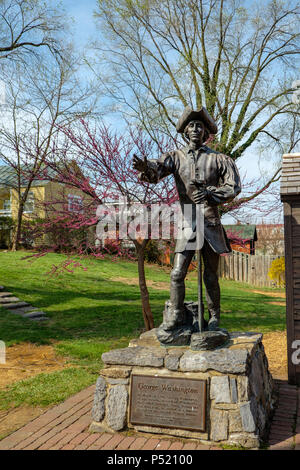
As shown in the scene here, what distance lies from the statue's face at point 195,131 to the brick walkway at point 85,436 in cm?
292

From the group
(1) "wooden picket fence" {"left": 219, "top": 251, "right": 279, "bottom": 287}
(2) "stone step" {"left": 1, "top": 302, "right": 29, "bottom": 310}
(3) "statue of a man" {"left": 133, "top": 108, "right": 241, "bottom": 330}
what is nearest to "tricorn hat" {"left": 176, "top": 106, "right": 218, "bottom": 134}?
(3) "statue of a man" {"left": 133, "top": 108, "right": 241, "bottom": 330}

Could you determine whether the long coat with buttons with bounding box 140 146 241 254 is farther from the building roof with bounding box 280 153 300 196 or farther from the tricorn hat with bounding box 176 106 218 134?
the building roof with bounding box 280 153 300 196

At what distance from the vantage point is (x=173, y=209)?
7875 mm

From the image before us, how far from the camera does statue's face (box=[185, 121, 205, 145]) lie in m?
4.30

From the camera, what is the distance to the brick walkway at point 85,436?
3635 millimetres

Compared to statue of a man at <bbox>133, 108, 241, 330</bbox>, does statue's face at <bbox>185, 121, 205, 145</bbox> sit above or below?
above

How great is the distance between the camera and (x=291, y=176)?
6.05 m

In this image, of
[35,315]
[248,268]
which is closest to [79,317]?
[35,315]

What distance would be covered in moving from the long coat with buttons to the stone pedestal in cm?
104

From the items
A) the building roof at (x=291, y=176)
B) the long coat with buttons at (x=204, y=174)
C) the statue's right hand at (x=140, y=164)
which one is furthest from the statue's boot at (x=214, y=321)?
the building roof at (x=291, y=176)

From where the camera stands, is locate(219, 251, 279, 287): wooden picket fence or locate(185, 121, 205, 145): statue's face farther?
locate(219, 251, 279, 287): wooden picket fence

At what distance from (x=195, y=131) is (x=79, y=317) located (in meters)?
6.38
